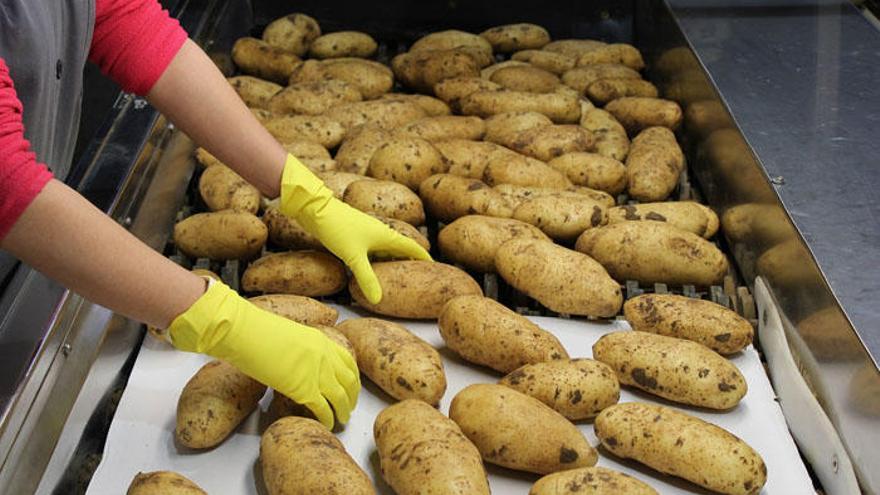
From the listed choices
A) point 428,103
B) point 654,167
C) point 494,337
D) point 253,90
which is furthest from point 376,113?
point 494,337

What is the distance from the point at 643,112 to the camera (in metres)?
2.35

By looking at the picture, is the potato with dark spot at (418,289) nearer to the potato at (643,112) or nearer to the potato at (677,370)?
the potato at (677,370)

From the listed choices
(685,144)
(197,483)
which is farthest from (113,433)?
(685,144)

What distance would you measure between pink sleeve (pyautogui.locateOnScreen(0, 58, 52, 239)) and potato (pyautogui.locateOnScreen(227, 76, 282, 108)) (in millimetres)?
1236

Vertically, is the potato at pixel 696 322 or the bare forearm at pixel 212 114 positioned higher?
the bare forearm at pixel 212 114

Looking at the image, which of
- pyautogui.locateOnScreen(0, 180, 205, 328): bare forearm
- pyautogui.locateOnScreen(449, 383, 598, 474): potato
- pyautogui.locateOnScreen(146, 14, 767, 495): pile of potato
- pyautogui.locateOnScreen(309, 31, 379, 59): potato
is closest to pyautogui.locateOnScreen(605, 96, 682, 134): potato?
pyautogui.locateOnScreen(146, 14, 767, 495): pile of potato

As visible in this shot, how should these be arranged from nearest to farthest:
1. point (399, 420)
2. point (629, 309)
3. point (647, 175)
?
point (399, 420)
point (629, 309)
point (647, 175)

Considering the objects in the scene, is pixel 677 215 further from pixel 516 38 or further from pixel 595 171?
pixel 516 38

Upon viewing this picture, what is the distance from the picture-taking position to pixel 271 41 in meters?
2.72

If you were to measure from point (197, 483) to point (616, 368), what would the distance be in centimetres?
65

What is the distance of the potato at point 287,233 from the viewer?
1904 mm

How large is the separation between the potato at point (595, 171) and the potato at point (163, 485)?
42.4 inches

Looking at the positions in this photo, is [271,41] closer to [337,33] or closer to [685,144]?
[337,33]

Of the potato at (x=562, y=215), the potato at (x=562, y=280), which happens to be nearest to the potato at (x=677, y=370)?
the potato at (x=562, y=280)
